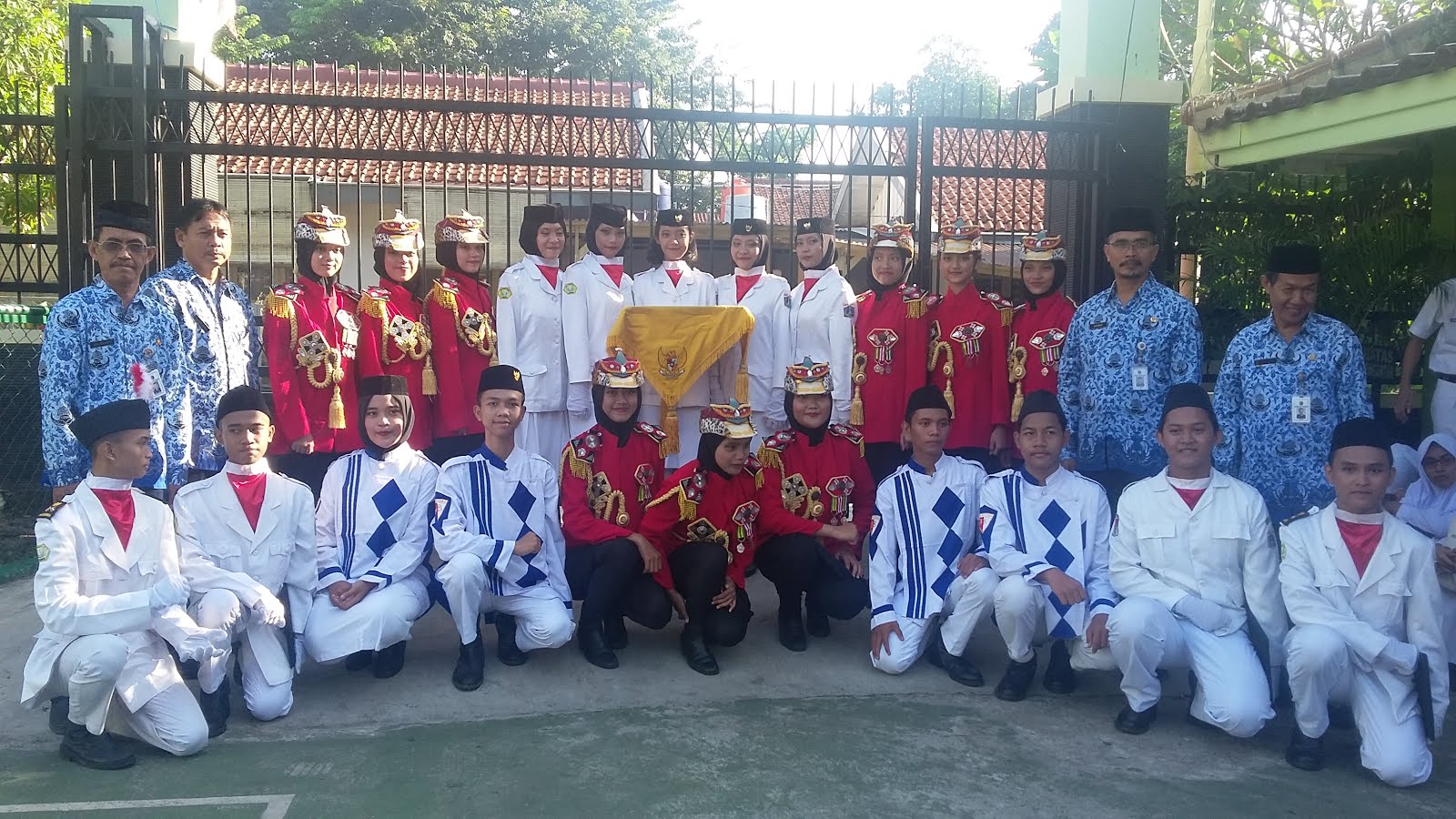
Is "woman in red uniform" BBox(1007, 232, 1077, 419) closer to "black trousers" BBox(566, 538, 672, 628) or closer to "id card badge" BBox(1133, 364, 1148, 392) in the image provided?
"id card badge" BBox(1133, 364, 1148, 392)

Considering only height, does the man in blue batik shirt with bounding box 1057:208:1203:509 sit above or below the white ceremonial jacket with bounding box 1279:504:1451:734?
above

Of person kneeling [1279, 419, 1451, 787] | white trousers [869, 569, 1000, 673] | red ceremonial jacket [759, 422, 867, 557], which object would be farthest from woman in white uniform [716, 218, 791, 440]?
person kneeling [1279, 419, 1451, 787]

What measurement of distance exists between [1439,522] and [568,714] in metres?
3.86

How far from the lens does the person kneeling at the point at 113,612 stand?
3846 millimetres

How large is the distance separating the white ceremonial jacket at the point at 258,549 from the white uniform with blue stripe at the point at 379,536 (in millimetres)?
128

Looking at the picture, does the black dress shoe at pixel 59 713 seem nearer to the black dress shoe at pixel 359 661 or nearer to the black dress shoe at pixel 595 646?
the black dress shoe at pixel 359 661

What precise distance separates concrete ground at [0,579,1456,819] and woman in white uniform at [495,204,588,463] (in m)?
1.63

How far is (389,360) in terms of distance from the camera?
19.1 feet

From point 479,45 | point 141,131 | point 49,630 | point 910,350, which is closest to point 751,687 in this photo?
point 910,350

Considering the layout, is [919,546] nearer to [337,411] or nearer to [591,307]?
[591,307]

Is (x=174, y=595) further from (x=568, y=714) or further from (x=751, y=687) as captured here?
(x=751, y=687)

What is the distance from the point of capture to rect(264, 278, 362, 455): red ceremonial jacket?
18.0 ft

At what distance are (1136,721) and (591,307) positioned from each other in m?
3.30

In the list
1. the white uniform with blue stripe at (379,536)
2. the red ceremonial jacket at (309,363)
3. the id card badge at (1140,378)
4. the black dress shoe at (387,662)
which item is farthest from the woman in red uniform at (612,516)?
the id card badge at (1140,378)
